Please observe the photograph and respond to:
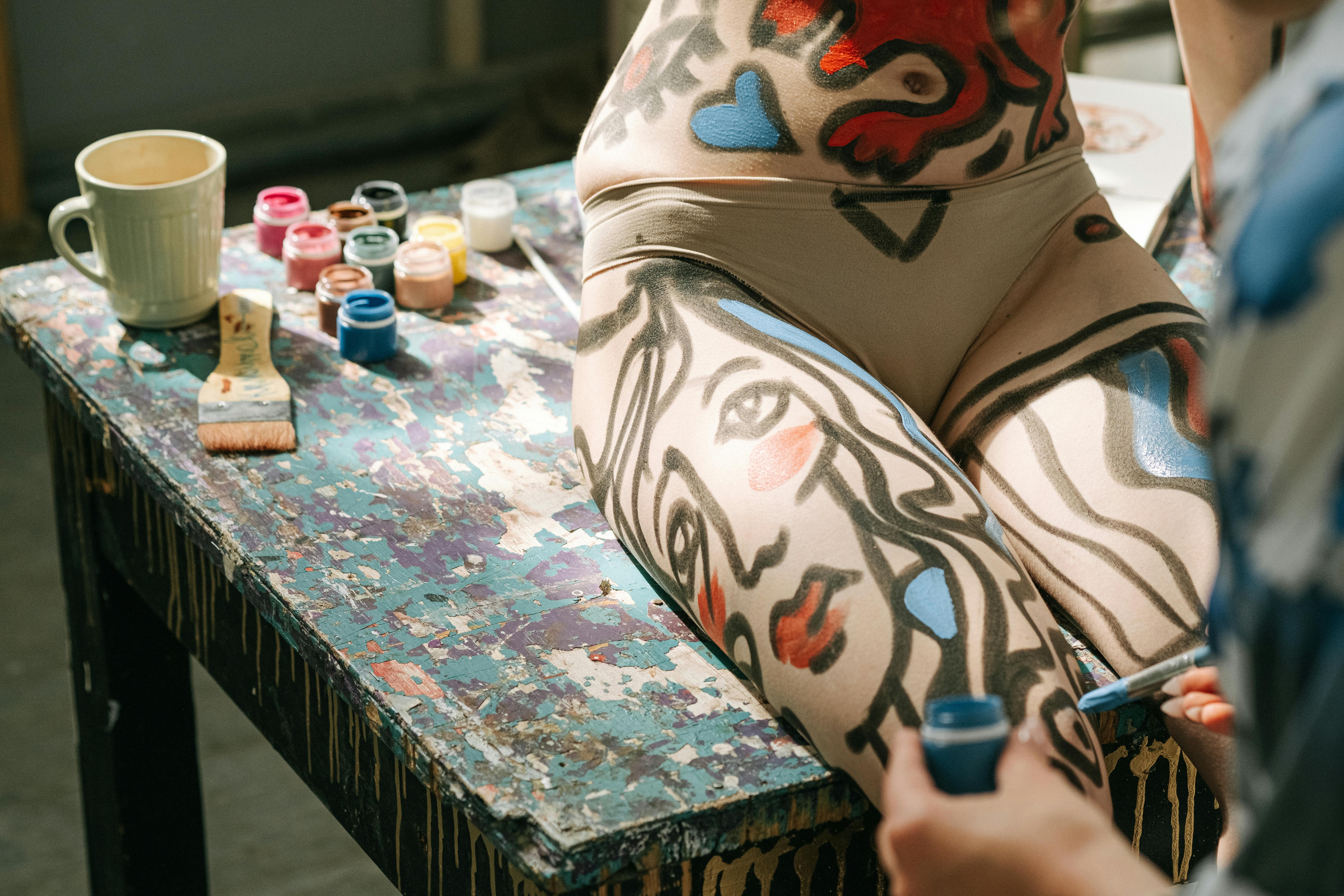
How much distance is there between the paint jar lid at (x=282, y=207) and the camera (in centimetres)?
123

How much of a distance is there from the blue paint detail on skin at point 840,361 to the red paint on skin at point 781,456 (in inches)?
2.7

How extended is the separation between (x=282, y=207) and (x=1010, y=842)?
97cm

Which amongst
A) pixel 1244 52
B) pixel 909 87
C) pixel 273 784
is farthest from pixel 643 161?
pixel 273 784

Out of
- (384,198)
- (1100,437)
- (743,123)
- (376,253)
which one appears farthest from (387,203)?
(1100,437)

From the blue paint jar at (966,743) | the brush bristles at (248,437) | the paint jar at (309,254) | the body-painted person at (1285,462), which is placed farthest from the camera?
the paint jar at (309,254)

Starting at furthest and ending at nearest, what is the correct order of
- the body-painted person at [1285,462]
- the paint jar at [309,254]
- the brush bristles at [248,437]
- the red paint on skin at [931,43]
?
the paint jar at [309,254]
the brush bristles at [248,437]
the red paint on skin at [931,43]
the body-painted person at [1285,462]

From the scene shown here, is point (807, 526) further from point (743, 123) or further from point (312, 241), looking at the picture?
point (312, 241)

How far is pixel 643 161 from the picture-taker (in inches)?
35.2

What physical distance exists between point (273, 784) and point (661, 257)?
105 centimetres

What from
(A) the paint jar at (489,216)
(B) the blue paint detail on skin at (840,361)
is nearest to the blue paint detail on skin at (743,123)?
(B) the blue paint detail on skin at (840,361)

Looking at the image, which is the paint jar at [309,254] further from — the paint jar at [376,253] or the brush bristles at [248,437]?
the brush bristles at [248,437]

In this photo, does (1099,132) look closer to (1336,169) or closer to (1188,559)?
(1188,559)

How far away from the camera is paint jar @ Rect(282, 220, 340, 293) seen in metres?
1.18

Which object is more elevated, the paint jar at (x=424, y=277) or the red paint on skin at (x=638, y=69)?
the red paint on skin at (x=638, y=69)
